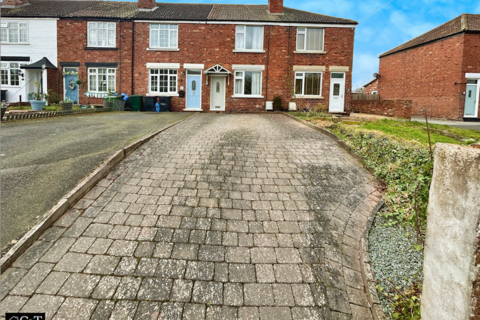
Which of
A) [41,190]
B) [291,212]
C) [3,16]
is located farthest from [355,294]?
[3,16]

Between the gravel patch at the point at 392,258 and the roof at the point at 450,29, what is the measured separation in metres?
22.7

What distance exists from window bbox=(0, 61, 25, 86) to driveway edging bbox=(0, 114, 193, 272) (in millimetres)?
21225

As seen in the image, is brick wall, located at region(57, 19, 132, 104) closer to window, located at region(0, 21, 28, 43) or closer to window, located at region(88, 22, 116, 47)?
window, located at region(88, 22, 116, 47)

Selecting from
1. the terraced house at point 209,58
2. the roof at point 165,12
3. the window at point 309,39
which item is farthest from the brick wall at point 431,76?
the window at point 309,39

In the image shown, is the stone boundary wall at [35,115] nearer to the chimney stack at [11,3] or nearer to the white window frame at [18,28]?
the white window frame at [18,28]

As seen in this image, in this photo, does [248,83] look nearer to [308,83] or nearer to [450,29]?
[308,83]

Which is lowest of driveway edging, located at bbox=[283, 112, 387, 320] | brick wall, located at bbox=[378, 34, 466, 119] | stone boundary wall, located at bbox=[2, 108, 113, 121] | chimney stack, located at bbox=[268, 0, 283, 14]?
driveway edging, located at bbox=[283, 112, 387, 320]

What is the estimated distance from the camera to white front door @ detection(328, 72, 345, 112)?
20.8 m

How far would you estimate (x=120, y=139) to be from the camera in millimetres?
8016

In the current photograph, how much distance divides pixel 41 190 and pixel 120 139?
3547 millimetres

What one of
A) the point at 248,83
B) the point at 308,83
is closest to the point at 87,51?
the point at 248,83

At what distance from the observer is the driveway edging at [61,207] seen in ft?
10.8

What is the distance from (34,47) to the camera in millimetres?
21625

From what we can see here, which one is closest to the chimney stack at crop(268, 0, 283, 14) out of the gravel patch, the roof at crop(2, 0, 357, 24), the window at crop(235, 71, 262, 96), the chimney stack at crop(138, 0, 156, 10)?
the roof at crop(2, 0, 357, 24)
